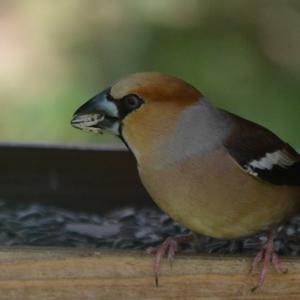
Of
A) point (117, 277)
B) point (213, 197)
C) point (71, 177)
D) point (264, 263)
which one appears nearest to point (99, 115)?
point (213, 197)

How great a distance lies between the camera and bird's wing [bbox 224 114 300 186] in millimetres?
3436

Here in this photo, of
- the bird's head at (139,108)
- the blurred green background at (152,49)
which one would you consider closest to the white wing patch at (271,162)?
the bird's head at (139,108)

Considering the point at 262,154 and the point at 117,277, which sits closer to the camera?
the point at 117,277

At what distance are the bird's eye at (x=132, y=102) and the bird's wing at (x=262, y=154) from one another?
30 centimetres

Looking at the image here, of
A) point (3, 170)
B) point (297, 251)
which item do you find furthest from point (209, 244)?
point (3, 170)

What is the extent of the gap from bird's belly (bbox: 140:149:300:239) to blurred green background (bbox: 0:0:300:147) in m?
3.12

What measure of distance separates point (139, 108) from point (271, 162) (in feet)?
1.44

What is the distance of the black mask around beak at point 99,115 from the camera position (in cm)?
333

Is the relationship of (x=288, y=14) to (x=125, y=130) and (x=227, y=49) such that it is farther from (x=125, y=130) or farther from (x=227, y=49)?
(x=125, y=130)

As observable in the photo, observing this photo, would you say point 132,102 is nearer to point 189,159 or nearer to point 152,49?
point 189,159

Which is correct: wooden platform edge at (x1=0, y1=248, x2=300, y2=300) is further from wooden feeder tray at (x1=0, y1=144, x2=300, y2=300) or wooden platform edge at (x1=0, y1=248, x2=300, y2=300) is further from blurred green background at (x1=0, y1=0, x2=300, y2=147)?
blurred green background at (x1=0, y1=0, x2=300, y2=147)

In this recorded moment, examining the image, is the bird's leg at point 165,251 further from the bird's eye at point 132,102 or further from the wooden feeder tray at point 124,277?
the bird's eye at point 132,102

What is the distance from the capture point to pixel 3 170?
414cm

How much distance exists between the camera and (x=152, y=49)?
684 cm
